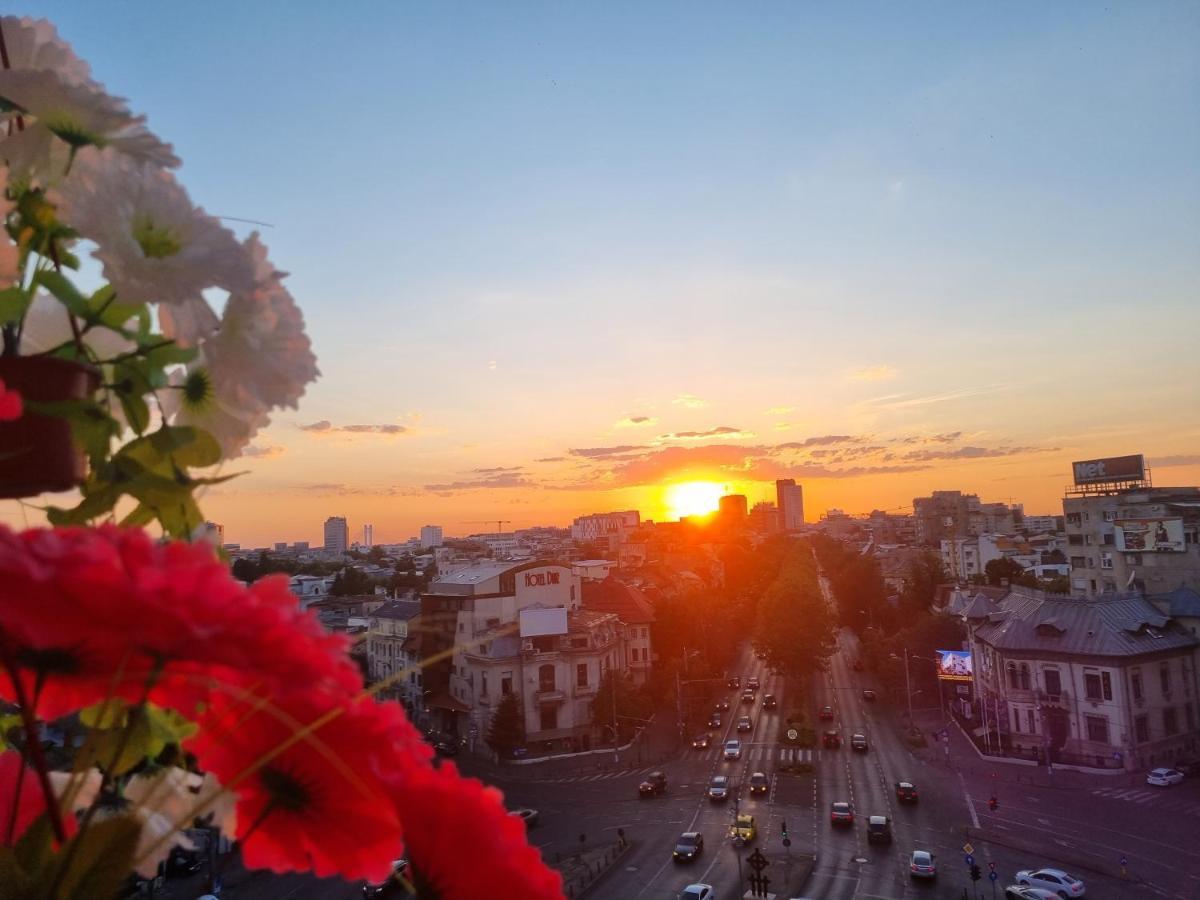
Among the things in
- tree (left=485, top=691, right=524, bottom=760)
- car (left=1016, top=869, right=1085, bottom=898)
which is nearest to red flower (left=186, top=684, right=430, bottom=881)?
car (left=1016, top=869, right=1085, bottom=898)

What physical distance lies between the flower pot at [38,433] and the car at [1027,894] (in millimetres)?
14326

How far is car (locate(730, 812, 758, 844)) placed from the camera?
14477 mm

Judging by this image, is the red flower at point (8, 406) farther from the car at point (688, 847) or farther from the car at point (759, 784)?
the car at point (759, 784)

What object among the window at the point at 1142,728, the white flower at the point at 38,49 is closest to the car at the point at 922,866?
the window at the point at 1142,728

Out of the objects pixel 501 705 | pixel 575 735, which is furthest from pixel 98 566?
pixel 575 735

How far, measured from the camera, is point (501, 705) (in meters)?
19.7

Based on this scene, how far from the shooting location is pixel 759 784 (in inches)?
687

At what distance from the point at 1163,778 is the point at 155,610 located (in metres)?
22.0

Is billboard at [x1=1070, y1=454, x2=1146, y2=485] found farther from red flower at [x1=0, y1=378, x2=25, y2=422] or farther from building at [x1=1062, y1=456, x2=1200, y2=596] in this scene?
red flower at [x1=0, y1=378, x2=25, y2=422]

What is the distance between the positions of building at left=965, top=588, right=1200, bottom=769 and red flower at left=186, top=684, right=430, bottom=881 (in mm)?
21887

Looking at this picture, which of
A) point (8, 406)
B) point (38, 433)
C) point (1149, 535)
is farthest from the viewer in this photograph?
point (1149, 535)

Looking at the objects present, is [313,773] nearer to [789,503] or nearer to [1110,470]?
[1110,470]

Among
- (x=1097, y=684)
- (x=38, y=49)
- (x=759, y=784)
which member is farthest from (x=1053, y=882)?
(x=38, y=49)

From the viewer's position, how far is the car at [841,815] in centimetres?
1522
